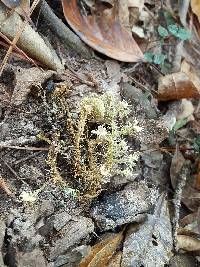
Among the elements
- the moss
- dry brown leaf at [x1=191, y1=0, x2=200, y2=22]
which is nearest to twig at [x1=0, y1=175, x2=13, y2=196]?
the moss

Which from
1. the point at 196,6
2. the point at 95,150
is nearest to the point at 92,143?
the point at 95,150

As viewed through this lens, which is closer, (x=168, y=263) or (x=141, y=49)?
(x=168, y=263)

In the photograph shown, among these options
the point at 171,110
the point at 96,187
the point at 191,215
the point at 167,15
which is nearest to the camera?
the point at 96,187

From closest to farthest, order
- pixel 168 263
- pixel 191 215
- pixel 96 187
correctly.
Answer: pixel 96 187
pixel 168 263
pixel 191 215

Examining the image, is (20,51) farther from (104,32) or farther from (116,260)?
(116,260)

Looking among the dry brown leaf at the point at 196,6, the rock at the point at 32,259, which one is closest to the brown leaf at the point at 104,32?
the dry brown leaf at the point at 196,6

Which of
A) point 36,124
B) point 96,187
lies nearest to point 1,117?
point 36,124

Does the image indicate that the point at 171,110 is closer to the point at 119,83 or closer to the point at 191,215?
the point at 119,83
